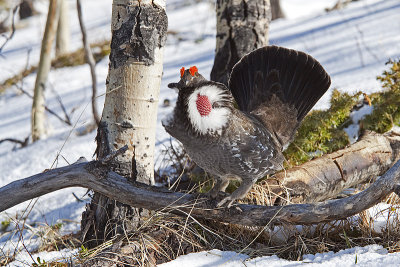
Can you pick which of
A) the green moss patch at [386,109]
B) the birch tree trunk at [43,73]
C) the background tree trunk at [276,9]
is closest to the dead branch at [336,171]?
the green moss patch at [386,109]

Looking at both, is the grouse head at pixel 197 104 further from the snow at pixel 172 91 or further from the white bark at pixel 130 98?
the snow at pixel 172 91

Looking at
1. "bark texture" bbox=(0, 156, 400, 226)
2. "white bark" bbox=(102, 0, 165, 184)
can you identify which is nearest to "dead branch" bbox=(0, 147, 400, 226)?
"bark texture" bbox=(0, 156, 400, 226)

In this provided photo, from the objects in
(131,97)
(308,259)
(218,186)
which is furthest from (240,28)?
(308,259)

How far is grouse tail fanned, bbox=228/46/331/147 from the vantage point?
3619 millimetres

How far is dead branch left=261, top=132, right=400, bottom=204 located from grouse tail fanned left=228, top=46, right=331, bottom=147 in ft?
1.07

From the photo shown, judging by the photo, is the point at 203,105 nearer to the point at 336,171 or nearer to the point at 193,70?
the point at 193,70

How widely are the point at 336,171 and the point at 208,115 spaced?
153cm

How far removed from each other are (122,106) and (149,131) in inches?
10.4

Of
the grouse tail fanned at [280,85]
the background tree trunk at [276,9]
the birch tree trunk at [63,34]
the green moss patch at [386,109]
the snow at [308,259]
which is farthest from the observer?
the background tree trunk at [276,9]

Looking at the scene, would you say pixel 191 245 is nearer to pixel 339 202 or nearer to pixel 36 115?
pixel 339 202

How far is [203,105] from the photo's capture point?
2895mm

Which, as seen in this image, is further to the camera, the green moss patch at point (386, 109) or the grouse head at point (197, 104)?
the green moss patch at point (386, 109)

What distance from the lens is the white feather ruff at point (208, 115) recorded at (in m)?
2.90

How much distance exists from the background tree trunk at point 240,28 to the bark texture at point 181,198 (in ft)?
5.45
